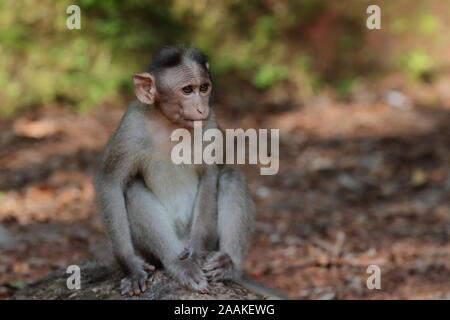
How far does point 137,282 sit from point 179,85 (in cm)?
157

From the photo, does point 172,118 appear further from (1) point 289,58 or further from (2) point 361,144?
(1) point 289,58

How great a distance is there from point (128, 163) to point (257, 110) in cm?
852

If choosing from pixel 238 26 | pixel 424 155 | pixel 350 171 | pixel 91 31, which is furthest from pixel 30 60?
pixel 424 155

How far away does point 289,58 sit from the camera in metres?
15.3

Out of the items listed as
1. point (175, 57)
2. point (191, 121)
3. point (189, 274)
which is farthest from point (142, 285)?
point (175, 57)

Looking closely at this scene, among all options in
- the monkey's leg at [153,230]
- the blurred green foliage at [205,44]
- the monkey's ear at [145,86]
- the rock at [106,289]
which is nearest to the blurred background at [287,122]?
the blurred green foliage at [205,44]

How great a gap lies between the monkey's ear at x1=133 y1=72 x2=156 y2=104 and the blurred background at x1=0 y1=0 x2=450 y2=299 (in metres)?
2.59

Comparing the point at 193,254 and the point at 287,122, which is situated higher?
the point at 287,122

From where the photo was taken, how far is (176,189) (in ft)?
21.7

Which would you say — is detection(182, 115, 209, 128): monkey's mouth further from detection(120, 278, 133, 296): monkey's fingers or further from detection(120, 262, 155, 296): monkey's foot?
detection(120, 278, 133, 296): monkey's fingers

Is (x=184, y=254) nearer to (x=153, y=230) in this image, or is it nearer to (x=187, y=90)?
(x=153, y=230)

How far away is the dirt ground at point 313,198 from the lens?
8625 millimetres

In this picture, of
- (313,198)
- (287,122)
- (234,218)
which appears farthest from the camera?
(287,122)

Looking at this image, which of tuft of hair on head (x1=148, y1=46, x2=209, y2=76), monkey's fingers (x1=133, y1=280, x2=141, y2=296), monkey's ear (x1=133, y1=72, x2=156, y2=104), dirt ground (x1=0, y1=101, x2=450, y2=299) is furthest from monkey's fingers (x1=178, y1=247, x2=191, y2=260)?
dirt ground (x1=0, y1=101, x2=450, y2=299)
